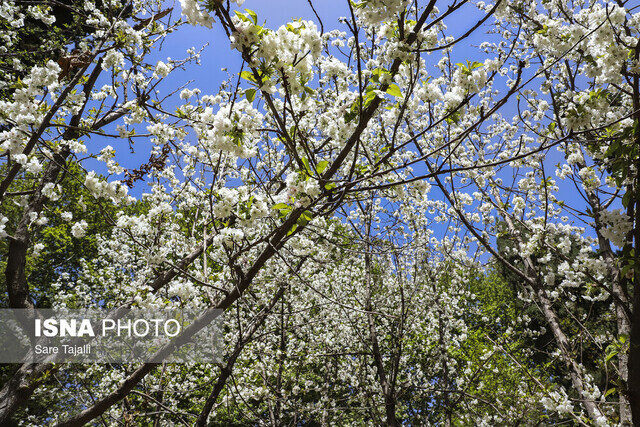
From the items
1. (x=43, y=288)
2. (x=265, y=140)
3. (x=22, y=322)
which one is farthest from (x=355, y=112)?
(x=43, y=288)

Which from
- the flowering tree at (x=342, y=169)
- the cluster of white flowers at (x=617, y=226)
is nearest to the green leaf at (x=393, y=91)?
the flowering tree at (x=342, y=169)

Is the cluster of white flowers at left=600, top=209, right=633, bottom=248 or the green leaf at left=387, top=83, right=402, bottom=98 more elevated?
the green leaf at left=387, top=83, right=402, bottom=98

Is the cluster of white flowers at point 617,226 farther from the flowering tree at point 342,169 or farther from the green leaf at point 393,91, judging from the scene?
the green leaf at point 393,91

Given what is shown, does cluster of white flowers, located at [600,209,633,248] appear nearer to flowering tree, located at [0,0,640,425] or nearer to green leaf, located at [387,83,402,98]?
flowering tree, located at [0,0,640,425]

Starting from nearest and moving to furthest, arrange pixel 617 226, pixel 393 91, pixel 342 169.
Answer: pixel 393 91
pixel 617 226
pixel 342 169

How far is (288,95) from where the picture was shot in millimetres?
1926

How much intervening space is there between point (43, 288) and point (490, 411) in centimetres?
1651

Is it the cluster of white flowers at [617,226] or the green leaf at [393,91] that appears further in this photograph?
the cluster of white flowers at [617,226]

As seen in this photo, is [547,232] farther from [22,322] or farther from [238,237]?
[22,322]

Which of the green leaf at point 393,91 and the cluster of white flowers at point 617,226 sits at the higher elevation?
the green leaf at point 393,91

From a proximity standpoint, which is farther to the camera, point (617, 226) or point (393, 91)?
point (617, 226)

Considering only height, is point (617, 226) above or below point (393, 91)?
below

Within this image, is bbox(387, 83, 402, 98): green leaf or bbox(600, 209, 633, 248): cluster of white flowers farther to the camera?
bbox(600, 209, 633, 248): cluster of white flowers

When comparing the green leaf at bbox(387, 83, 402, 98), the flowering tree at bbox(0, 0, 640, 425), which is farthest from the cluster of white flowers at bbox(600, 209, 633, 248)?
the green leaf at bbox(387, 83, 402, 98)
